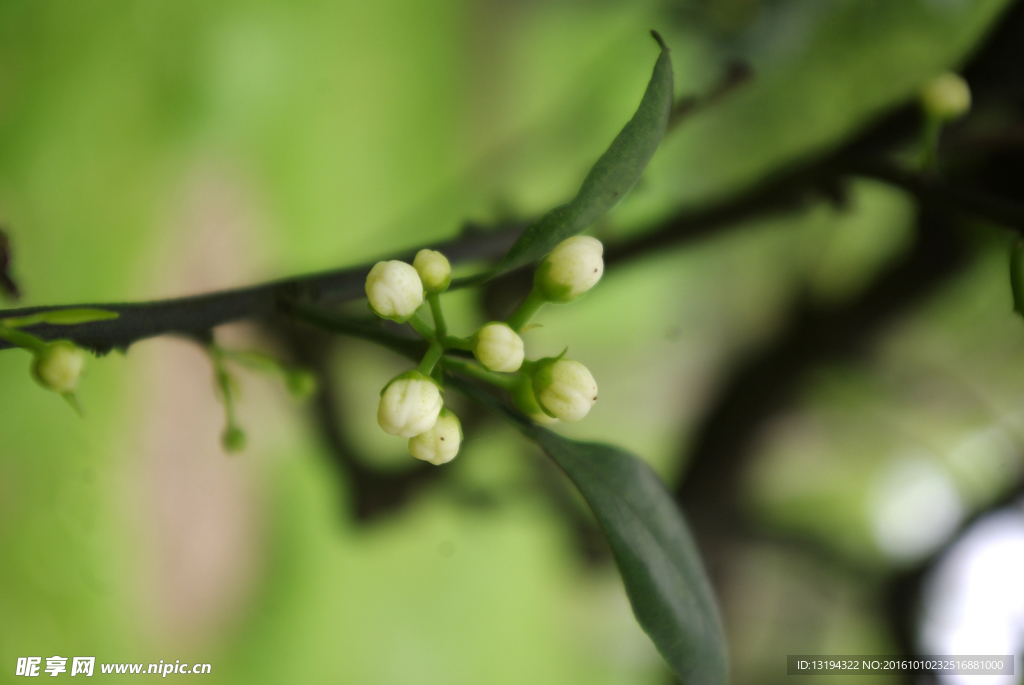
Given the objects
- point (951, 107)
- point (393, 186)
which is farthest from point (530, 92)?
point (951, 107)

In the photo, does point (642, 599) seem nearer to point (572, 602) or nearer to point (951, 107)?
point (951, 107)

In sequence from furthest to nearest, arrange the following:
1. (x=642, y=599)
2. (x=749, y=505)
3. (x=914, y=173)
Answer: (x=749, y=505)
(x=914, y=173)
(x=642, y=599)

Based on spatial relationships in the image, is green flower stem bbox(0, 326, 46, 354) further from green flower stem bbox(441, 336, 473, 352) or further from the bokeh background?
the bokeh background

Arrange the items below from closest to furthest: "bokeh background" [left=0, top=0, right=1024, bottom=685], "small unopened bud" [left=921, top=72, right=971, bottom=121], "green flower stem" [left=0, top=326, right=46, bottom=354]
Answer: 1. "green flower stem" [left=0, top=326, right=46, bottom=354]
2. "small unopened bud" [left=921, top=72, right=971, bottom=121]
3. "bokeh background" [left=0, top=0, right=1024, bottom=685]

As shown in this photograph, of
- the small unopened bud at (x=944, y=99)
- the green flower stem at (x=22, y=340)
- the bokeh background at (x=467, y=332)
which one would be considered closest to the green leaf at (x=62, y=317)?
the green flower stem at (x=22, y=340)

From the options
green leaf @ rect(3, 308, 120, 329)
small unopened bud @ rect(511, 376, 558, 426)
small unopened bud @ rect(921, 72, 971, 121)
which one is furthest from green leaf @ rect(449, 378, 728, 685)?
small unopened bud @ rect(921, 72, 971, 121)

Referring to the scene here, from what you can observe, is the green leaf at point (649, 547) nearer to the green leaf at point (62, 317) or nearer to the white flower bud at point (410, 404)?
the white flower bud at point (410, 404)
